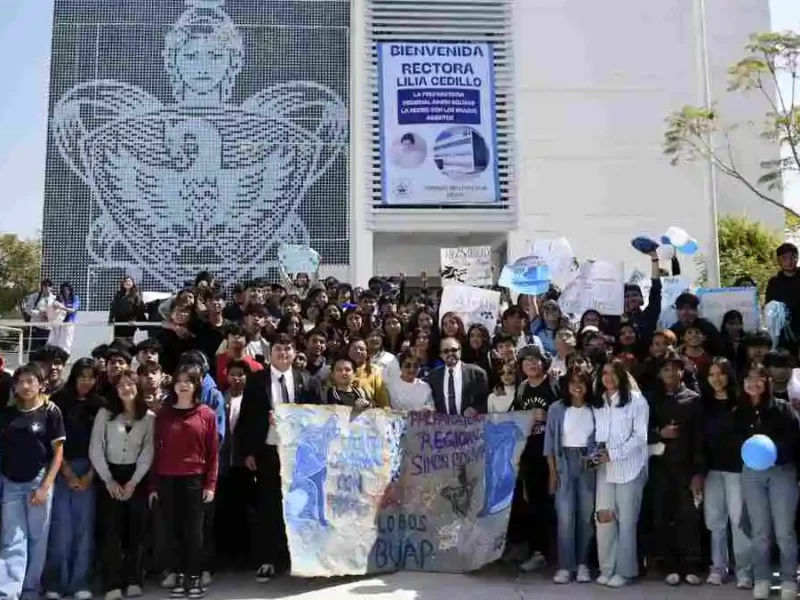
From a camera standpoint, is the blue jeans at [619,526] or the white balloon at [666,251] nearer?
the blue jeans at [619,526]

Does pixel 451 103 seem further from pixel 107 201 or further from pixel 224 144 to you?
pixel 107 201

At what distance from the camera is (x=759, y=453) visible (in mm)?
5270

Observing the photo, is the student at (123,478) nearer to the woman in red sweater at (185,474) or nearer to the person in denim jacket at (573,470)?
the woman in red sweater at (185,474)

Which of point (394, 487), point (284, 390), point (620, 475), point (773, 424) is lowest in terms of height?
point (394, 487)

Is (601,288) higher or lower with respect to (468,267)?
lower

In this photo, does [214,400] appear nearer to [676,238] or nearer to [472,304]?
[472,304]

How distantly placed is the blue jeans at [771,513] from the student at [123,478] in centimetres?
404

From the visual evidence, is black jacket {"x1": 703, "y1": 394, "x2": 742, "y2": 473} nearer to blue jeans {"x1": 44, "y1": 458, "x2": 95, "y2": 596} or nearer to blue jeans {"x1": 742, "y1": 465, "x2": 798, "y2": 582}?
blue jeans {"x1": 742, "y1": 465, "x2": 798, "y2": 582}

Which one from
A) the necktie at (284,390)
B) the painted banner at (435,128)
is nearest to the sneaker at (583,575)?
the necktie at (284,390)

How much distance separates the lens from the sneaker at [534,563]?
6254 millimetres

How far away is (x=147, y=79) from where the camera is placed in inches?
614

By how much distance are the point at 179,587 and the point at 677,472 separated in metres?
3.53

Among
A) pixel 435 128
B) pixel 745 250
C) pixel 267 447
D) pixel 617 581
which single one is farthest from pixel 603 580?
pixel 745 250

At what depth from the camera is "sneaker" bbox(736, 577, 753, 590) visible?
18.5ft
